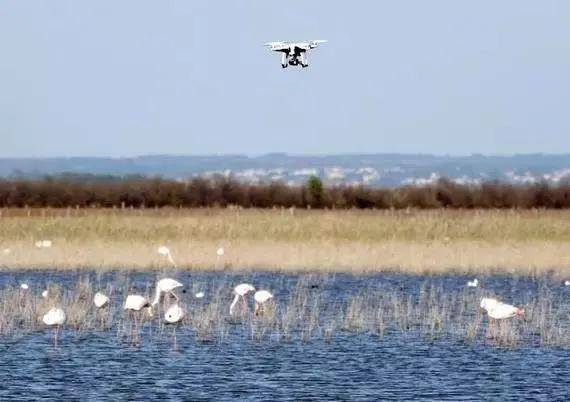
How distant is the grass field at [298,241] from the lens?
33750mm

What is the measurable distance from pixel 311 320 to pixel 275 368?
4030 millimetres

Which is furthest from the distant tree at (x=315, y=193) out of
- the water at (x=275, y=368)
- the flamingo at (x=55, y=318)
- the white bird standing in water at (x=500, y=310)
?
the flamingo at (x=55, y=318)

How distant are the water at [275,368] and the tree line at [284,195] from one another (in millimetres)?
29764

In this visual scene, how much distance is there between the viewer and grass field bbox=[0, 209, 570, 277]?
33.8 m

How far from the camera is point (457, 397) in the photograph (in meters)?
18.0

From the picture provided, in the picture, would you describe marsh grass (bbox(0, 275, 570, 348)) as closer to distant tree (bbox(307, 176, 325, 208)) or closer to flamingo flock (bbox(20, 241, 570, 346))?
flamingo flock (bbox(20, 241, 570, 346))

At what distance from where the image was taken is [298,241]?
124ft

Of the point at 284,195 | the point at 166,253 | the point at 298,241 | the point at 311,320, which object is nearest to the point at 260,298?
the point at 311,320

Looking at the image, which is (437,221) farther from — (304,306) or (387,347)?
(387,347)

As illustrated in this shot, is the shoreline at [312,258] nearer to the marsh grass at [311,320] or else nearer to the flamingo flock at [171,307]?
the marsh grass at [311,320]

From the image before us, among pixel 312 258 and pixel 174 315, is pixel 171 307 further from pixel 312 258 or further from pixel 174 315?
pixel 312 258

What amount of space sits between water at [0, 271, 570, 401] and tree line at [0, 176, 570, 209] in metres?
29.8

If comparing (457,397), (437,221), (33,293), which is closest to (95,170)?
(437,221)

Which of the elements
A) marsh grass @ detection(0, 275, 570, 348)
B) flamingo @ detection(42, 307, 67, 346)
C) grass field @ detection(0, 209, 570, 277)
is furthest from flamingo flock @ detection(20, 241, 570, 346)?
grass field @ detection(0, 209, 570, 277)
